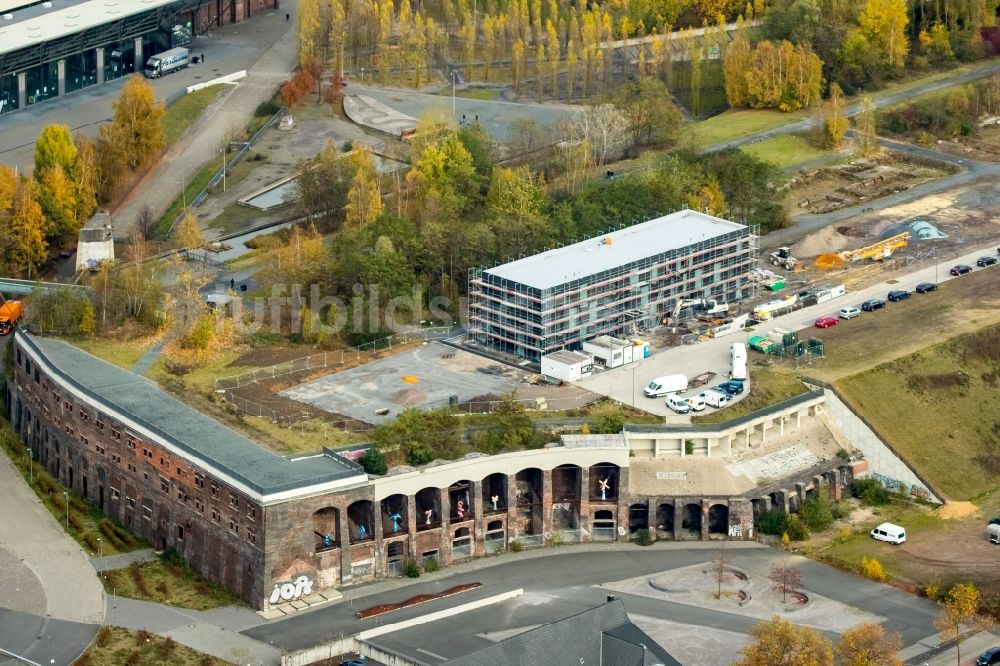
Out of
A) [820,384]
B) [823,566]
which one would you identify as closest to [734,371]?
[820,384]

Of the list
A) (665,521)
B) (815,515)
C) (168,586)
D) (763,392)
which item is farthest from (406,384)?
(815,515)

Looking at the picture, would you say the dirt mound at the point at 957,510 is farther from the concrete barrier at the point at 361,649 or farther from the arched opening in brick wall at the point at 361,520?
the arched opening in brick wall at the point at 361,520

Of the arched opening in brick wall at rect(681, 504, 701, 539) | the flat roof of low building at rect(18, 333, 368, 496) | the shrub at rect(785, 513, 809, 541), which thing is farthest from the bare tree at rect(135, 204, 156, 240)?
the shrub at rect(785, 513, 809, 541)

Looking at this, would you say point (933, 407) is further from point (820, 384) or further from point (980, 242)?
point (980, 242)

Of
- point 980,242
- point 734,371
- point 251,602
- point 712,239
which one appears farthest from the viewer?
point 980,242

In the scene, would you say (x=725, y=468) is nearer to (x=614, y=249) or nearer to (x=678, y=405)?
(x=678, y=405)

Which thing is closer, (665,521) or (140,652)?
(140,652)

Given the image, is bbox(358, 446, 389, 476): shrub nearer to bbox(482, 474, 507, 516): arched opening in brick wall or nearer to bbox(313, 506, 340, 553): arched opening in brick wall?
bbox(313, 506, 340, 553): arched opening in brick wall
